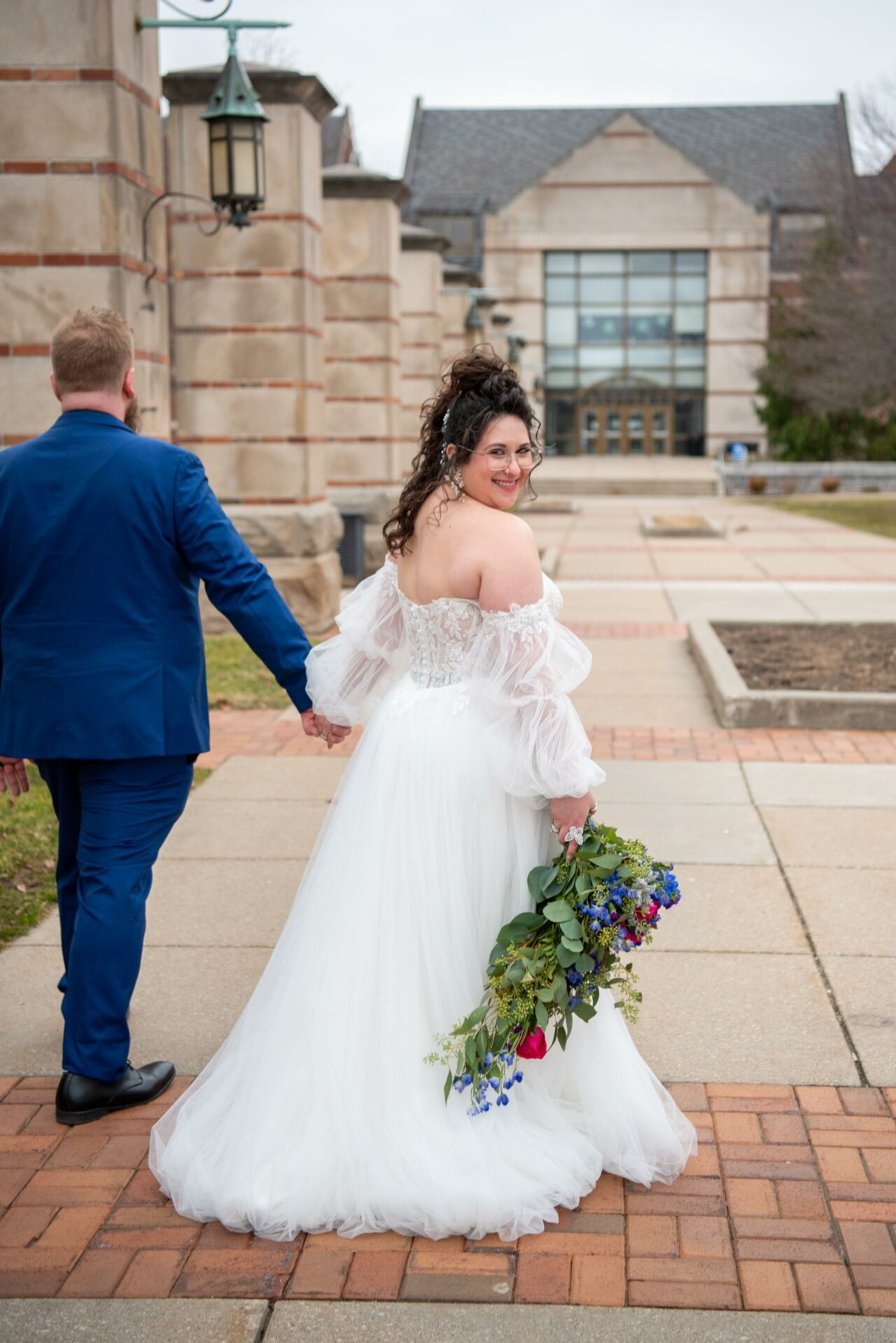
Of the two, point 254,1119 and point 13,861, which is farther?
point 13,861

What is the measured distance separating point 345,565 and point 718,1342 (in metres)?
13.4

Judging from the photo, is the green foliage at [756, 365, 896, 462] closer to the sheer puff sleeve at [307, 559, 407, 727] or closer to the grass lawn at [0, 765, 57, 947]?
the grass lawn at [0, 765, 57, 947]

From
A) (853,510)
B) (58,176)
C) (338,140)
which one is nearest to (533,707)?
(58,176)

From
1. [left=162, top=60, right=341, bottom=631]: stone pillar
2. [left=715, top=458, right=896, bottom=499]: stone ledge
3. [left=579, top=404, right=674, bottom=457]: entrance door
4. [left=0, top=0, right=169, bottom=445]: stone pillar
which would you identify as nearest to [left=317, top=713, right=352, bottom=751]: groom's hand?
[left=0, top=0, right=169, bottom=445]: stone pillar

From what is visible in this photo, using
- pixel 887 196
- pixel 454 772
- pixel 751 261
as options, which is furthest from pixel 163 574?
pixel 751 261

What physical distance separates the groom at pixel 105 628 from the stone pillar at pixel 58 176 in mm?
5082

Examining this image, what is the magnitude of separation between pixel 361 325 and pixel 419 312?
4296mm

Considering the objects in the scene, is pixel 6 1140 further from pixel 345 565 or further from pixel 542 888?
pixel 345 565

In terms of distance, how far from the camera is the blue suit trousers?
353 cm

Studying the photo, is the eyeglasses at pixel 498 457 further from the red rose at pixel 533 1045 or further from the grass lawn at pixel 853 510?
the grass lawn at pixel 853 510

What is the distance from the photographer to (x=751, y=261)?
5353 centimetres

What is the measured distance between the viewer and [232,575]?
11.7 ft

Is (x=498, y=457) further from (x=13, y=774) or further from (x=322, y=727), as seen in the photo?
(x=13, y=774)

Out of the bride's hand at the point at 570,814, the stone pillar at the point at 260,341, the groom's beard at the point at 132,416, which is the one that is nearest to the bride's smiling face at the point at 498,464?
the bride's hand at the point at 570,814
